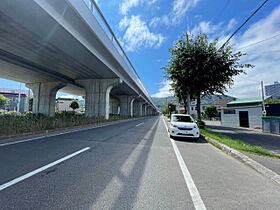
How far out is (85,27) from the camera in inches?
311

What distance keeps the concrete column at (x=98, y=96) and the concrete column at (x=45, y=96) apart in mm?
6740

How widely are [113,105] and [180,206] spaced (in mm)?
53991

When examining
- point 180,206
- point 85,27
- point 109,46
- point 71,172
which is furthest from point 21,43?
point 180,206

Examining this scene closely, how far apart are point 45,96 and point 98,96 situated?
1141cm

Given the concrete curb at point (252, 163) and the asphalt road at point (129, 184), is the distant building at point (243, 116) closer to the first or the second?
the concrete curb at point (252, 163)

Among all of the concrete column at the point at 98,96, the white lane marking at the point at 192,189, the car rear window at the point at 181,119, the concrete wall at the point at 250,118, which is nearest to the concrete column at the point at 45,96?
the concrete column at the point at 98,96

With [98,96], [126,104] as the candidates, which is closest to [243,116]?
[98,96]

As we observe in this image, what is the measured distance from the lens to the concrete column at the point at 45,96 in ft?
71.1

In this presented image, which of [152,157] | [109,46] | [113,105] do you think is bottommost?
[152,157]

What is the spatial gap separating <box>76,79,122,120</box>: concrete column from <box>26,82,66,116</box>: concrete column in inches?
265

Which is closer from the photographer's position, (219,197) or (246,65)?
(219,197)

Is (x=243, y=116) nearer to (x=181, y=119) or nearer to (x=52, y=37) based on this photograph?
(x=181, y=119)

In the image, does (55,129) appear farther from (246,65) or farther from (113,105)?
(113,105)

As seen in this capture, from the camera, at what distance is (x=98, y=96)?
18469mm
